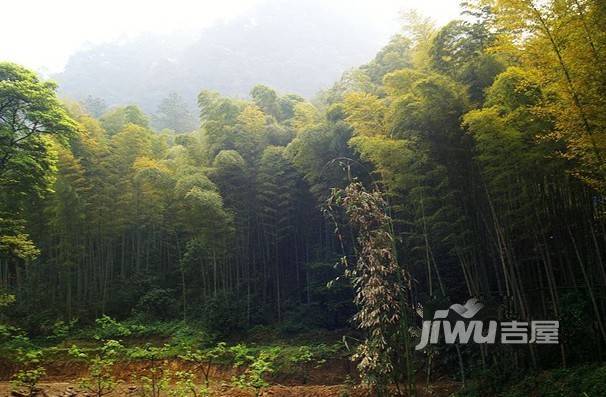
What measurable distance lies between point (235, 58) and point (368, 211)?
62.1m

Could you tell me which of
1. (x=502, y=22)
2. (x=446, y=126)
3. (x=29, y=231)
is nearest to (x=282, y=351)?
(x=446, y=126)

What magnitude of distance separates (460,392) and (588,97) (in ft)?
14.8

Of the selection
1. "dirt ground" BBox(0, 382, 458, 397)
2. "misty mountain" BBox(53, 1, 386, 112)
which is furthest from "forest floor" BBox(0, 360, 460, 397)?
"misty mountain" BBox(53, 1, 386, 112)

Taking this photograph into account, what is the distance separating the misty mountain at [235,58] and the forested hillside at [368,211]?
3743cm

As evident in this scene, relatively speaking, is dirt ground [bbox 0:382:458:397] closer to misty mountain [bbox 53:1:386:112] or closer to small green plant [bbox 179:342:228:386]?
small green plant [bbox 179:342:228:386]

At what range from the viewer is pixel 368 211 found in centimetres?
362

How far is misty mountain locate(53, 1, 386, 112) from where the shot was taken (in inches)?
2186

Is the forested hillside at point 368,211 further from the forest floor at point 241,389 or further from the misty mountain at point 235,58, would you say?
the misty mountain at point 235,58

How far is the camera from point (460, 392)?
6.56m

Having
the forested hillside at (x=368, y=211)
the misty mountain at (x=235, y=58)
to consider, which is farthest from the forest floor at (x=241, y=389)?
the misty mountain at (x=235, y=58)

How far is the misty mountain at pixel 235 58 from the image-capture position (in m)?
55.5

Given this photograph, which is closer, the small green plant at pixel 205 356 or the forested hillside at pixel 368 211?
the forested hillside at pixel 368 211

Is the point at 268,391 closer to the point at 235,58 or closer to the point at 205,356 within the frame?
the point at 205,356

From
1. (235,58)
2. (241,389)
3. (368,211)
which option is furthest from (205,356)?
(235,58)
